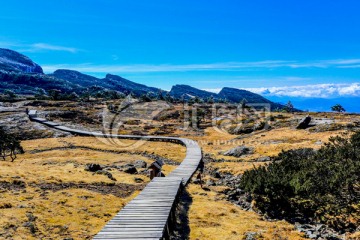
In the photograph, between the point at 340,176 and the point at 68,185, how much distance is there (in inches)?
919

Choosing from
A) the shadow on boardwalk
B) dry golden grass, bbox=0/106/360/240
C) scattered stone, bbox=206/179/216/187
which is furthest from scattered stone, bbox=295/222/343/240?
scattered stone, bbox=206/179/216/187

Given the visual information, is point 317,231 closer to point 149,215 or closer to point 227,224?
point 227,224

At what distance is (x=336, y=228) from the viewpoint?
20.1m

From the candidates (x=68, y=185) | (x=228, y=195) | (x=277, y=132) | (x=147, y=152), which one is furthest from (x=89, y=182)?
(x=277, y=132)

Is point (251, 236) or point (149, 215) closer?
point (149, 215)

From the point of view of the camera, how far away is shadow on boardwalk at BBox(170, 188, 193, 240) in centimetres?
1901

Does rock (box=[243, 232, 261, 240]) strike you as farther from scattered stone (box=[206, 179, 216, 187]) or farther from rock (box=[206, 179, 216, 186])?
rock (box=[206, 179, 216, 186])

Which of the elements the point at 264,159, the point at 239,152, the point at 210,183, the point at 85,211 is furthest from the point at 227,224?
the point at 239,152

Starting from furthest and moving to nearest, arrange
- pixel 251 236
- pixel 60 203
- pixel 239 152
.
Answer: pixel 239 152 < pixel 60 203 < pixel 251 236

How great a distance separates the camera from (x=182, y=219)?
21.9m

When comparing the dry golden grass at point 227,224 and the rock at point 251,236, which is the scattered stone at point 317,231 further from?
the rock at point 251,236

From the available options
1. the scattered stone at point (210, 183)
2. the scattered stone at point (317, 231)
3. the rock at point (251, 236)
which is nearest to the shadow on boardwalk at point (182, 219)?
the rock at point (251, 236)

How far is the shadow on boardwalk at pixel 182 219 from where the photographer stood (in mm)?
19014

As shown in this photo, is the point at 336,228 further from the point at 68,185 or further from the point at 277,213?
the point at 68,185
